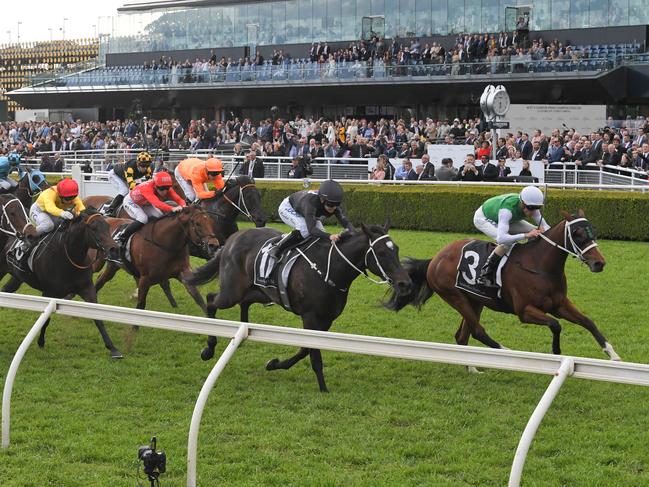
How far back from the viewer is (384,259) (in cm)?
650

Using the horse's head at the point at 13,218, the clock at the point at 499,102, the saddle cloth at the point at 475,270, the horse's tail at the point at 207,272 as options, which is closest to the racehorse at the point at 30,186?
the horse's head at the point at 13,218

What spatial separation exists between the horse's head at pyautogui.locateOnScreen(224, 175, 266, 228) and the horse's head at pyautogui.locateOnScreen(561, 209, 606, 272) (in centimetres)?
388

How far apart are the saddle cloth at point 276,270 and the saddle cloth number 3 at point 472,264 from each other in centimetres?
111

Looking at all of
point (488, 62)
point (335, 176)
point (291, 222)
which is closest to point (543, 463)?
point (291, 222)

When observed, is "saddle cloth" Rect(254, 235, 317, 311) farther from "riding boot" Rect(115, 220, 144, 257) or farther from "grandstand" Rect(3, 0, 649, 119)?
"grandstand" Rect(3, 0, 649, 119)

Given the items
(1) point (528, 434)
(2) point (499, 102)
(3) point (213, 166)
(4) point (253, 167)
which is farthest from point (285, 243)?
(2) point (499, 102)

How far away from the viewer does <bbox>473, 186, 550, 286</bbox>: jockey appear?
7.02 m

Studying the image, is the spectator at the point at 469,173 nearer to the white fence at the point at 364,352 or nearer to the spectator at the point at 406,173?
the spectator at the point at 406,173

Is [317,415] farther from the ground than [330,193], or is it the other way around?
[330,193]

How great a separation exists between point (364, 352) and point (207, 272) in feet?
12.1

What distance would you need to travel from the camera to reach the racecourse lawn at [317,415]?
495 cm

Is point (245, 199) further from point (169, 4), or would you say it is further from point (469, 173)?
point (169, 4)

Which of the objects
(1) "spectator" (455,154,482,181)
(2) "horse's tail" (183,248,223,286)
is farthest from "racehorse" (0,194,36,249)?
(1) "spectator" (455,154,482,181)

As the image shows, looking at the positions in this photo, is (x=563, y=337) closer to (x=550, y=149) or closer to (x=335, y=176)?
(x=550, y=149)
